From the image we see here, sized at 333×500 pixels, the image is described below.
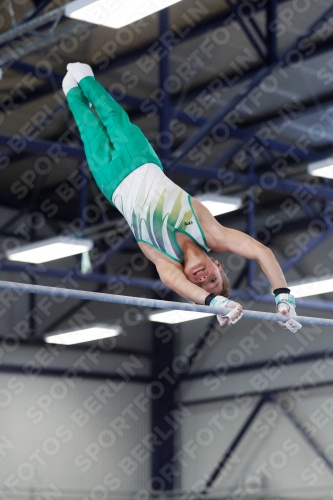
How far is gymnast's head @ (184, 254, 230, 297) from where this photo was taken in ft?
19.1

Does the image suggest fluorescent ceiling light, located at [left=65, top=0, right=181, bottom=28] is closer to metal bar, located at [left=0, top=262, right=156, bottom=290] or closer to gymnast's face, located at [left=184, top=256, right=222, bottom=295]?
gymnast's face, located at [left=184, top=256, right=222, bottom=295]

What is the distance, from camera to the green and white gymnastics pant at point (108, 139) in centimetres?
630

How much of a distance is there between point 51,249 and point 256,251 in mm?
7111

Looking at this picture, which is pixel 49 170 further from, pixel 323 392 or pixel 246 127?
pixel 323 392

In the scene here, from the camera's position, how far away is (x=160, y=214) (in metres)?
6.01

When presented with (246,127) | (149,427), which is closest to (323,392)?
(149,427)

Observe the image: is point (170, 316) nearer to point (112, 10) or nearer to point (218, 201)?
point (218, 201)

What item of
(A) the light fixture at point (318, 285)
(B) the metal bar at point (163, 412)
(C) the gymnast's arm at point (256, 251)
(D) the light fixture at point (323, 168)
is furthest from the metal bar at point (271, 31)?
(B) the metal bar at point (163, 412)

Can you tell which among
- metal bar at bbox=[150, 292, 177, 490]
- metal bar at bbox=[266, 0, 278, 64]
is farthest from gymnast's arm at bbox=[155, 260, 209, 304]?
metal bar at bbox=[150, 292, 177, 490]

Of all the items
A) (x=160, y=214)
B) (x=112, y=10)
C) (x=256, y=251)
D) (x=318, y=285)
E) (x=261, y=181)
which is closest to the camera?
(x=256, y=251)

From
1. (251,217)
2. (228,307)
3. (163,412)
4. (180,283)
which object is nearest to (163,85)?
(251,217)

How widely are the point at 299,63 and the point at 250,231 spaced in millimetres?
2893

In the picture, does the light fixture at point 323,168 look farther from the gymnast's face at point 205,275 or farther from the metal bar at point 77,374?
the metal bar at point 77,374

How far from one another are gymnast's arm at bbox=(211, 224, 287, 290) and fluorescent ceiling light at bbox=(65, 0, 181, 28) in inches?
99.3
